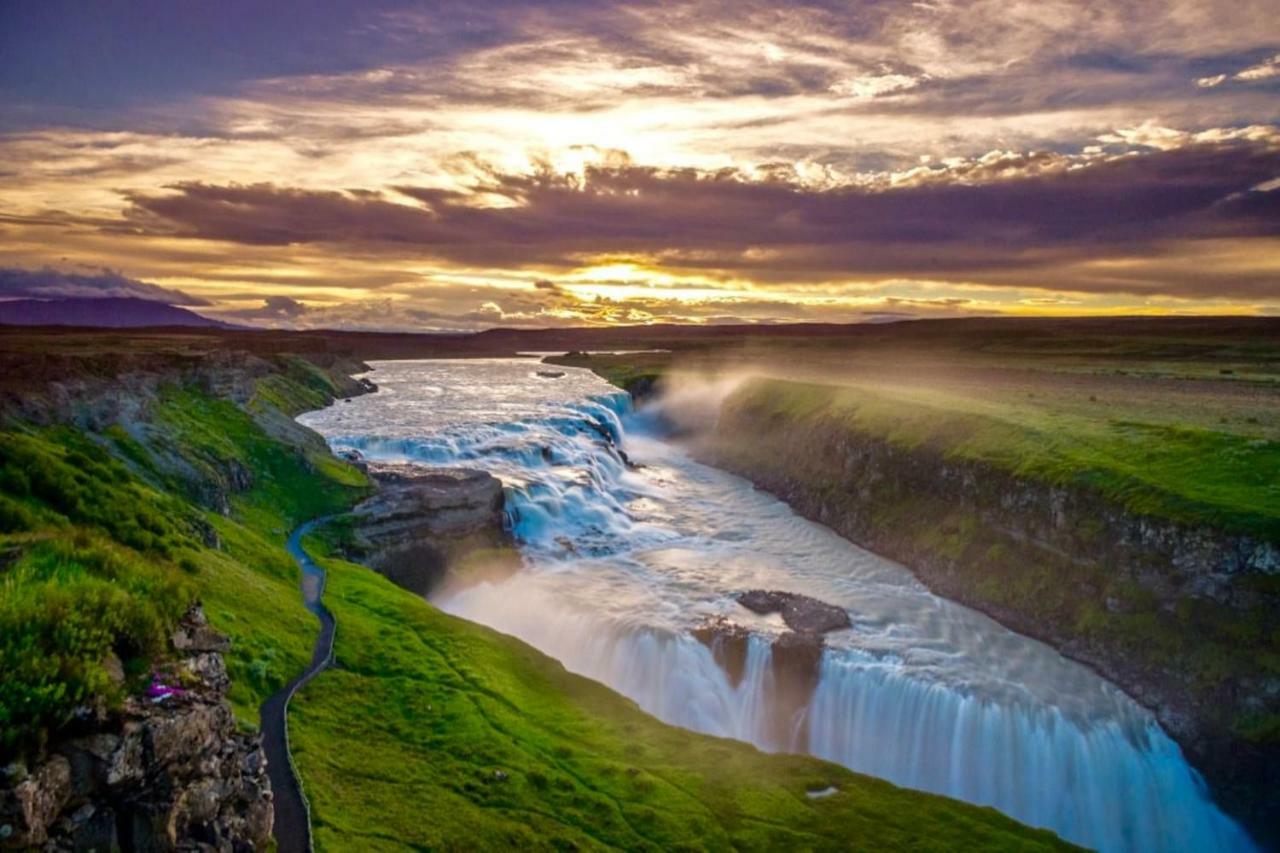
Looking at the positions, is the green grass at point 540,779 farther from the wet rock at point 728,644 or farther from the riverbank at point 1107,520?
the riverbank at point 1107,520

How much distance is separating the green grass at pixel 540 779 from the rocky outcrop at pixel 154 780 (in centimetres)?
672

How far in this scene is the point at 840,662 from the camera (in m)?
38.6

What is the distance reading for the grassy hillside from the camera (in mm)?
13055

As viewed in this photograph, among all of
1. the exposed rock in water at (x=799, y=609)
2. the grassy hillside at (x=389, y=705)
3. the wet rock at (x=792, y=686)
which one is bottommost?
the wet rock at (x=792, y=686)

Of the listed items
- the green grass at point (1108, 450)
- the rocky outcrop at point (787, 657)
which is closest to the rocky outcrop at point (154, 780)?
the rocky outcrop at point (787, 657)

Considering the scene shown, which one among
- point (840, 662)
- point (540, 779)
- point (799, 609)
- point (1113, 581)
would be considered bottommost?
point (840, 662)

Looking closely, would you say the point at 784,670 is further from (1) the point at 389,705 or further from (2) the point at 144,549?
(2) the point at 144,549

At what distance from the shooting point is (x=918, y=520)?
186 feet

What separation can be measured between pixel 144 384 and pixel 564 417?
5043 cm

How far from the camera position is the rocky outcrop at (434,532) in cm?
5253

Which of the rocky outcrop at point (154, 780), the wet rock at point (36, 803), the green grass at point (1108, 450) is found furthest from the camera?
the green grass at point (1108, 450)

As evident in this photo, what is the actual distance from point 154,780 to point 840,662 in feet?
108

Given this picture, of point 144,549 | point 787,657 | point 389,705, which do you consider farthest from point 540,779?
point 787,657

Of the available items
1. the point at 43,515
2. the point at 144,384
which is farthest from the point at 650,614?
the point at 144,384
